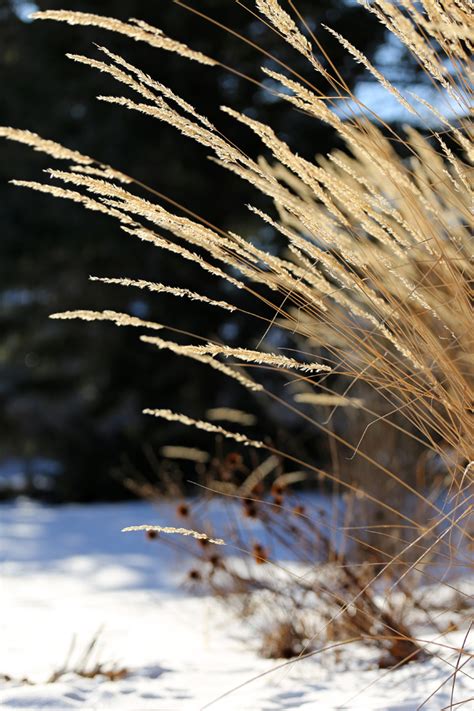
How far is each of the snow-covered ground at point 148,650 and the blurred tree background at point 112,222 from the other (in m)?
2.76

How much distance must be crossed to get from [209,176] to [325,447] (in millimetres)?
3872

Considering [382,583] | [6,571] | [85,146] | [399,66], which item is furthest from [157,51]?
[382,583]

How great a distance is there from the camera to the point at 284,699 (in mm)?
1449

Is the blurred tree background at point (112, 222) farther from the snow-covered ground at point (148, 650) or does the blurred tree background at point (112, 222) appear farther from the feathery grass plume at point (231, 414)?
the snow-covered ground at point (148, 650)

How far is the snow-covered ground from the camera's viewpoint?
1431 millimetres

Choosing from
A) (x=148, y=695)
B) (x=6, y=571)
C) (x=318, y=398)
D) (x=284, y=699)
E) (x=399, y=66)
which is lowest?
(x=6, y=571)

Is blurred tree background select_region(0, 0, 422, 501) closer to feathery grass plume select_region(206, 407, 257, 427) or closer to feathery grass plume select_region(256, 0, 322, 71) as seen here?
feathery grass plume select_region(206, 407, 257, 427)

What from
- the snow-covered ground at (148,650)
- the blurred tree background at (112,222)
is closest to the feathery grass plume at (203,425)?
the snow-covered ground at (148,650)

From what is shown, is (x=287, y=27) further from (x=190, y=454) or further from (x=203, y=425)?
(x=190, y=454)

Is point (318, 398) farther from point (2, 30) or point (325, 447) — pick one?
point (2, 30)

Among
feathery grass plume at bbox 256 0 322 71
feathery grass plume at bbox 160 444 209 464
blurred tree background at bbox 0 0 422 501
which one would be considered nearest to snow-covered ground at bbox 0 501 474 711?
feathery grass plume at bbox 160 444 209 464

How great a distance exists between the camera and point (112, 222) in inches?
266

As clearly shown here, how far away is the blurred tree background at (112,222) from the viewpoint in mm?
6625

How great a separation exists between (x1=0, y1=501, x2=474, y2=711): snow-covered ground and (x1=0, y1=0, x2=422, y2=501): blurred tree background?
9.05 feet
